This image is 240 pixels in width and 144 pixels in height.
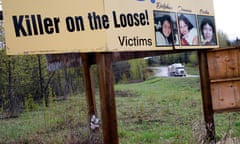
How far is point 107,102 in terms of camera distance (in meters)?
4.05

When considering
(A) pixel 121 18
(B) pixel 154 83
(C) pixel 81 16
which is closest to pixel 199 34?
(A) pixel 121 18

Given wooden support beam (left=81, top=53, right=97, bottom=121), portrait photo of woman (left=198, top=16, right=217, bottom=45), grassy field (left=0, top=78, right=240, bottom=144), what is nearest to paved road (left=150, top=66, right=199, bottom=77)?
grassy field (left=0, top=78, right=240, bottom=144)

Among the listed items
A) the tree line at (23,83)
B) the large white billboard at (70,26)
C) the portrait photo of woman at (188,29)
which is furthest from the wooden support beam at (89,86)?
the tree line at (23,83)

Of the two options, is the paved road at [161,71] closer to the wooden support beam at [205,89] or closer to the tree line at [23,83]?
the tree line at [23,83]

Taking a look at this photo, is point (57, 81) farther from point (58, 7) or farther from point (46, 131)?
point (58, 7)

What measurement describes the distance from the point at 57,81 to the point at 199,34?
401 centimetres

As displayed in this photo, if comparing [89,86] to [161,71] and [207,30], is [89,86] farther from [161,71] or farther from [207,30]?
[161,71]

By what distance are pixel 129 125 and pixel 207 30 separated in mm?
3443

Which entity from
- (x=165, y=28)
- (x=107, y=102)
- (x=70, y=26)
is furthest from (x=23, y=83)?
(x=70, y=26)

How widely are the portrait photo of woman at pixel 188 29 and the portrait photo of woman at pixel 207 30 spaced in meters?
0.16

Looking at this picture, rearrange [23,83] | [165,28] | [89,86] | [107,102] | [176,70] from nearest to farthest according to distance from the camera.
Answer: [107,102] < [165,28] < [89,86] < [23,83] < [176,70]

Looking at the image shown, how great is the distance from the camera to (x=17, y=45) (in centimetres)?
375

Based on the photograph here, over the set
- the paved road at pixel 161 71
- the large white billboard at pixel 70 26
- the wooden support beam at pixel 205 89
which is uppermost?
the large white billboard at pixel 70 26

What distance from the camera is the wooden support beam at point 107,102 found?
4035 mm
